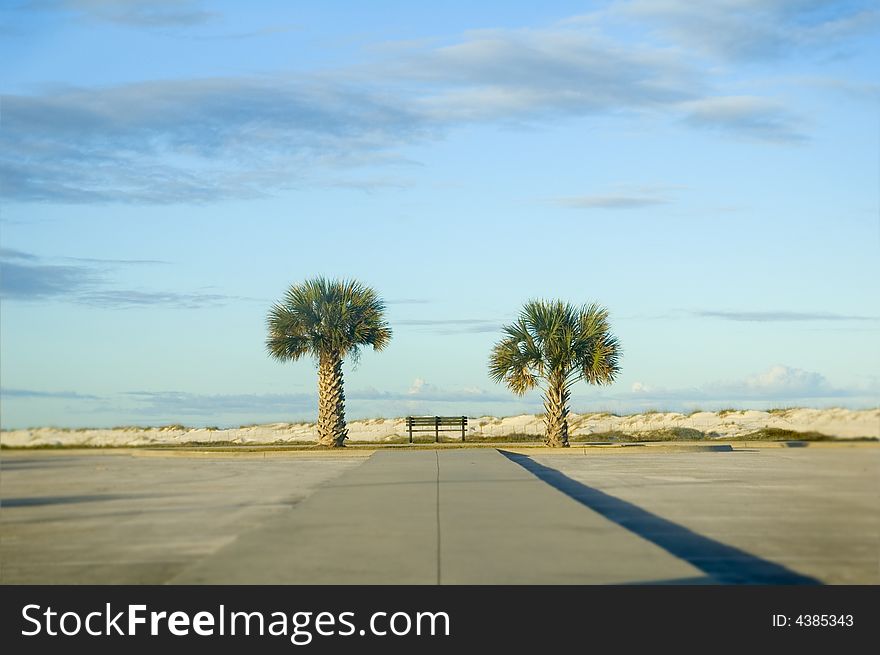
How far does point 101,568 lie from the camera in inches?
395

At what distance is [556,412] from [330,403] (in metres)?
7.25

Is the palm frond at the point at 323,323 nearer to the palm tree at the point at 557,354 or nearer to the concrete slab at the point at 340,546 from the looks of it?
the palm tree at the point at 557,354

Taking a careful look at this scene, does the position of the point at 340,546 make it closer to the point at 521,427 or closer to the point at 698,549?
the point at 698,549

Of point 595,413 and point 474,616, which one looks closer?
point 474,616

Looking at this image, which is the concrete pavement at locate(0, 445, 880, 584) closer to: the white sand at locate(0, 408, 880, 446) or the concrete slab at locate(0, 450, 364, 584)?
the concrete slab at locate(0, 450, 364, 584)

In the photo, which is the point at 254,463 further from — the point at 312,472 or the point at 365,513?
the point at 365,513

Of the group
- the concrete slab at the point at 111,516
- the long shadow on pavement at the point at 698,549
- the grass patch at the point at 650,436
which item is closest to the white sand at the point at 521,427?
the grass patch at the point at 650,436

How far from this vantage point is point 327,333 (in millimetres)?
34906

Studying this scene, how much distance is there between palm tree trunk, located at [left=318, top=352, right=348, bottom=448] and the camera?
3488 centimetres

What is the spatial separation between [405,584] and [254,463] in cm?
2027

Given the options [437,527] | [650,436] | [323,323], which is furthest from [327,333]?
[437,527]

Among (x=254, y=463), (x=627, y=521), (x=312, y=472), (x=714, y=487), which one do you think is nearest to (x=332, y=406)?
(x=254, y=463)

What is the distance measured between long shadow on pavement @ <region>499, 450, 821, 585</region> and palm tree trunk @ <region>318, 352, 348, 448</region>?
18807 millimetres

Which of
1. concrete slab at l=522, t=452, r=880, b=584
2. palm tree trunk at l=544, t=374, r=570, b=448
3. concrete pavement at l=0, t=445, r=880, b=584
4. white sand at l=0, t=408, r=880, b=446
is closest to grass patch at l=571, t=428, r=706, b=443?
white sand at l=0, t=408, r=880, b=446
